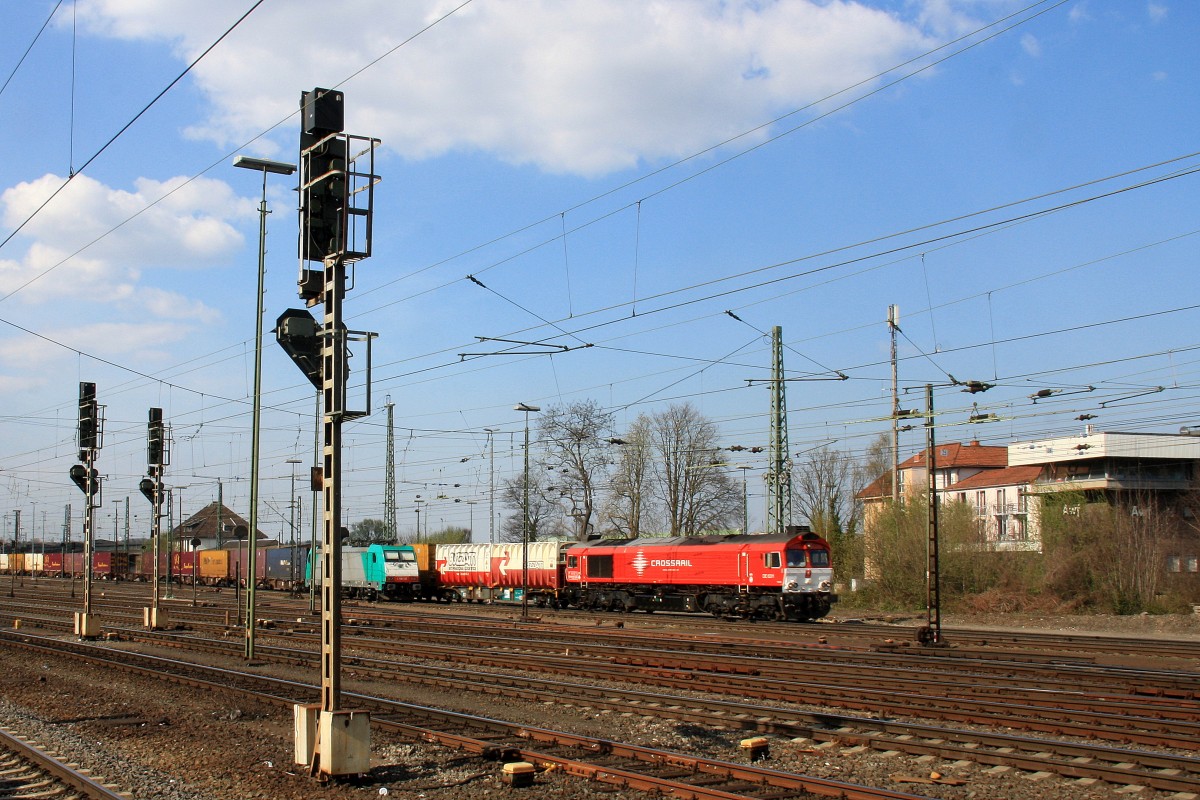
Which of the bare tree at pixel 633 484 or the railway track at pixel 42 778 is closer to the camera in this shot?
the railway track at pixel 42 778

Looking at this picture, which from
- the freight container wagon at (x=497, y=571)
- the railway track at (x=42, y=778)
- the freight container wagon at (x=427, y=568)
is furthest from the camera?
the freight container wagon at (x=427, y=568)

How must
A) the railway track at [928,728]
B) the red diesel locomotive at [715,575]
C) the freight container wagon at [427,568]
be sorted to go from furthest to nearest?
the freight container wagon at [427,568], the red diesel locomotive at [715,575], the railway track at [928,728]

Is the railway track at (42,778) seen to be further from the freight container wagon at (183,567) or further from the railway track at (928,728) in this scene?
the freight container wagon at (183,567)

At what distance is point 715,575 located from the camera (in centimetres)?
3728

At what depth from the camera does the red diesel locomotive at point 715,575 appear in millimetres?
35250

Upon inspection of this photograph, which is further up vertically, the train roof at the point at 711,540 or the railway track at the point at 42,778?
the train roof at the point at 711,540

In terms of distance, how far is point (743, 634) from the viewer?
2912cm

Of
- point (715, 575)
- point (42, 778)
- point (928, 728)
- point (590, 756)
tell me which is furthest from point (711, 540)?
point (42, 778)

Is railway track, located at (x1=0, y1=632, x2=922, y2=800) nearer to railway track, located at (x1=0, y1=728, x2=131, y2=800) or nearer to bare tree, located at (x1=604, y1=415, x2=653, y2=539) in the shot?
railway track, located at (x1=0, y1=728, x2=131, y2=800)

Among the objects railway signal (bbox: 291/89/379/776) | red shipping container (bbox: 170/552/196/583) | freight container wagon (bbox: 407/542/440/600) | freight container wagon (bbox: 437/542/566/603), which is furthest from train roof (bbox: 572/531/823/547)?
red shipping container (bbox: 170/552/196/583)

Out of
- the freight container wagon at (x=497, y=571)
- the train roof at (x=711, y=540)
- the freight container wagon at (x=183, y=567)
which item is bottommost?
the freight container wagon at (x=183, y=567)

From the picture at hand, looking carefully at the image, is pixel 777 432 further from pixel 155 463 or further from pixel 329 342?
pixel 329 342

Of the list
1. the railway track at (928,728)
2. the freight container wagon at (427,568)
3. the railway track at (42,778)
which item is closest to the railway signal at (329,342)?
the railway track at (42,778)

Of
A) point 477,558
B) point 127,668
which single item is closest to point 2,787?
point 127,668
